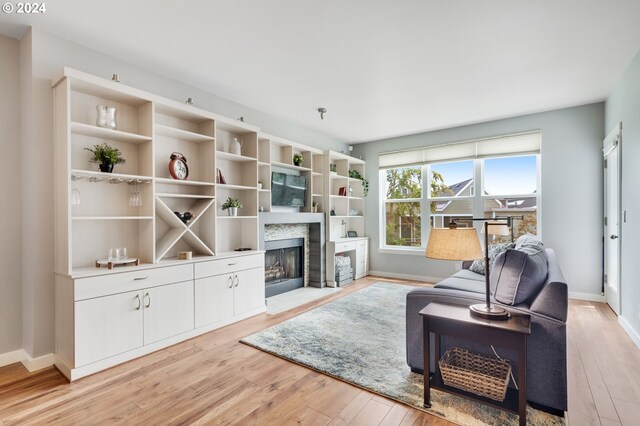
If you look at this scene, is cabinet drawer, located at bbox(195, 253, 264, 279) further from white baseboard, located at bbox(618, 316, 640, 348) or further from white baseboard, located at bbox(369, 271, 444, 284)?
white baseboard, located at bbox(618, 316, 640, 348)

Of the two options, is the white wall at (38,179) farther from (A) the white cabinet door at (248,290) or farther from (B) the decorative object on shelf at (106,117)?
(A) the white cabinet door at (248,290)

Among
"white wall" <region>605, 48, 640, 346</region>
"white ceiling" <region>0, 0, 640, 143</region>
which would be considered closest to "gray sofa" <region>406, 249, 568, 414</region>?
"white wall" <region>605, 48, 640, 346</region>

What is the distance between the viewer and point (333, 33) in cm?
260

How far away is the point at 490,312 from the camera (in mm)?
1931

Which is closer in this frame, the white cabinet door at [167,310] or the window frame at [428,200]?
the white cabinet door at [167,310]

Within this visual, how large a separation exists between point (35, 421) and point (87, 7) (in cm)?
276

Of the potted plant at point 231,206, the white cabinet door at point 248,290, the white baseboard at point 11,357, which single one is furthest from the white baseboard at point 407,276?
the white baseboard at point 11,357

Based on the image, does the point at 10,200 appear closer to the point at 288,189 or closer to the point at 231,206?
the point at 231,206

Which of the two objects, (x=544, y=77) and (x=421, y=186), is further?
(x=421, y=186)

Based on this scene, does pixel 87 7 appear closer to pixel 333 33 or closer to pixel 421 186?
pixel 333 33

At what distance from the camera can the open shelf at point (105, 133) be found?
2.63 meters

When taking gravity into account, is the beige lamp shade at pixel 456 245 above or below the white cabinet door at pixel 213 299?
above

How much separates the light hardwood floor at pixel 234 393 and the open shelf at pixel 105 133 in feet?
6.48

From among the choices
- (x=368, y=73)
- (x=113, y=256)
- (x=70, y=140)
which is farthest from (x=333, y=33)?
(x=113, y=256)
